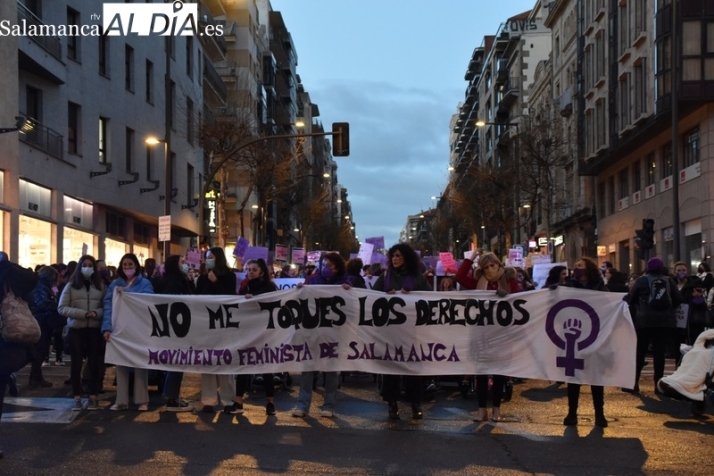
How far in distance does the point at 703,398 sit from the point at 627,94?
107 feet

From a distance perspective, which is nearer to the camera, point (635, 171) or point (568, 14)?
point (635, 171)

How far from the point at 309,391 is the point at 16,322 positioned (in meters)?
3.66

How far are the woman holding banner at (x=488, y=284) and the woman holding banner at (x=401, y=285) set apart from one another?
0.53 meters

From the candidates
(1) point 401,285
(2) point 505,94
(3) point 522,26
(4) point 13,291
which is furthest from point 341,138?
(3) point 522,26

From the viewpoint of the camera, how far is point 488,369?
10.6 metres

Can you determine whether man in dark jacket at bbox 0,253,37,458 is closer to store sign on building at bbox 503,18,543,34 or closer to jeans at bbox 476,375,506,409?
jeans at bbox 476,375,506,409

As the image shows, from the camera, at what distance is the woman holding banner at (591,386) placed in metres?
10.3

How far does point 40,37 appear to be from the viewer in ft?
89.6

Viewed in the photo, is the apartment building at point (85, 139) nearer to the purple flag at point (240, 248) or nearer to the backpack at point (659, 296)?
the purple flag at point (240, 248)

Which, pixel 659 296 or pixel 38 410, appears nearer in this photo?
pixel 38 410

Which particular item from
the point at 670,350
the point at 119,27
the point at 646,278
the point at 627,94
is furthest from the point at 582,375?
the point at 627,94

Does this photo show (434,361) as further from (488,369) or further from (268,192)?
(268,192)

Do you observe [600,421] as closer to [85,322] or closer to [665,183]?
[85,322]

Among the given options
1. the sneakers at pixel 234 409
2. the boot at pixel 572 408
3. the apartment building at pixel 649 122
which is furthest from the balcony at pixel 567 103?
the sneakers at pixel 234 409
